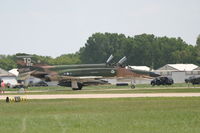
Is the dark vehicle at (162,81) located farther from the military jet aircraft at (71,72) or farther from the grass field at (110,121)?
the grass field at (110,121)

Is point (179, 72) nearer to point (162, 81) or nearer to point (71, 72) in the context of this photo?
point (162, 81)

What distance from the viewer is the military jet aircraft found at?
2876 inches

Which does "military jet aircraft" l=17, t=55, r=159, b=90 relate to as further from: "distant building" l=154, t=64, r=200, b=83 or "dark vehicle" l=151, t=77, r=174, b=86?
"distant building" l=154, t=64, r=200, b=83

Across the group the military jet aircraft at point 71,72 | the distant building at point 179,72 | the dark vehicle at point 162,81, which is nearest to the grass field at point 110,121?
the military jet aircraft at point 71,72

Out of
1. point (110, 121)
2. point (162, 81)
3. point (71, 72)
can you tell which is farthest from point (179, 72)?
point (110, 121)

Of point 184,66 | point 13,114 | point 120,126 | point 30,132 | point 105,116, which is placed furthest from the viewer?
point 184,66

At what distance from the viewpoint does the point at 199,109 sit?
31109 millimetres

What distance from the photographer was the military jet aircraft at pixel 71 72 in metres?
73.1

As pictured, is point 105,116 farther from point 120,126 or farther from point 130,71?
point 130,71

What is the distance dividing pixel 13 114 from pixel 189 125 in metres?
11.3

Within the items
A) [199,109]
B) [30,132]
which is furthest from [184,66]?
[30,132]

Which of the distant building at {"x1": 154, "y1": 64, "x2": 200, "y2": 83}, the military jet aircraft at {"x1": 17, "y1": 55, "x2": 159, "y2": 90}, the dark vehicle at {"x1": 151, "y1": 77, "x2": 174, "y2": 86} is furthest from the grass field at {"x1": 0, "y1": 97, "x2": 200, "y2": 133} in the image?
the distant building at {"x1": 154, "y1": 64, "x2": 200, "y2": 83}

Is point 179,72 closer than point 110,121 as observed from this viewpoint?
No

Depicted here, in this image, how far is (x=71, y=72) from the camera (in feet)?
245
